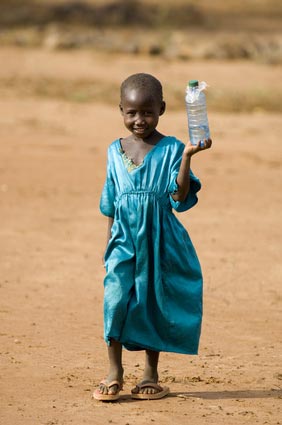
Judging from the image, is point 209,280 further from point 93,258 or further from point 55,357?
point 55,357

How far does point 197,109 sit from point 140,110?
0.39m

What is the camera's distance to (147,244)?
4.84 m

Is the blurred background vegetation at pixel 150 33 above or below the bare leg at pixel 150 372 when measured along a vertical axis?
above

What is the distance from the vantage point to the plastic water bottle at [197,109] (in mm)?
4484

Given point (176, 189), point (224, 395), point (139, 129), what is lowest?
point (224, 395)

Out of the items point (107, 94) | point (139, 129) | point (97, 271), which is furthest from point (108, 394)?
point (107, 94)

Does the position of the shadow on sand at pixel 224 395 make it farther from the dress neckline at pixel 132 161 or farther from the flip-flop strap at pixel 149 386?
the dress neckline at pixel 132 161

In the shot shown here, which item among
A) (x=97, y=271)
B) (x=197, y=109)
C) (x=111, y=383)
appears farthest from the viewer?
(x=97, y=271)

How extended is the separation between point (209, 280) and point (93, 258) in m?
0.97

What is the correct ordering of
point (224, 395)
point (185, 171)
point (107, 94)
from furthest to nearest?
1. point (107, 94)
2. point (224, 395)
3. point (185, 171)

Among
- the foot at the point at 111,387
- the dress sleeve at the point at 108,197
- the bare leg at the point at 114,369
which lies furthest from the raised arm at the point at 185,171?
the foot at the point at 111,387

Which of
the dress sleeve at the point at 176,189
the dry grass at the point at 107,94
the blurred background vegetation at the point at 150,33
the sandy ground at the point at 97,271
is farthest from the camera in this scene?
the blurred background vegetation at the point at 150,33

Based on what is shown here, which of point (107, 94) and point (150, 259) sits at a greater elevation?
point (107, 94)

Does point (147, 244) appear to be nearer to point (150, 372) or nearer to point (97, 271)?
point (150, 372)
